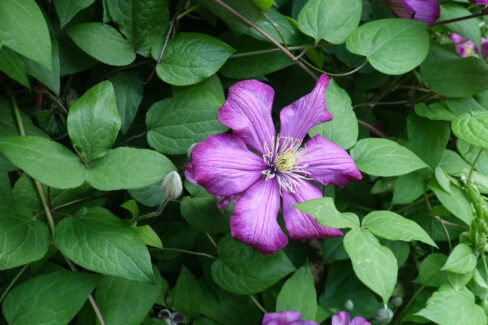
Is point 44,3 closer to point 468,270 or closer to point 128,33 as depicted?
point 128,33

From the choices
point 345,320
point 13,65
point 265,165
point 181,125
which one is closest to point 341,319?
point 345,320

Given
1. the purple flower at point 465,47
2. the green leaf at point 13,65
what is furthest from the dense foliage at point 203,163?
the purple flower at point 465,47

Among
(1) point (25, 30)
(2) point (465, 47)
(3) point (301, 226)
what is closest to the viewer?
(1) point (25, 30)

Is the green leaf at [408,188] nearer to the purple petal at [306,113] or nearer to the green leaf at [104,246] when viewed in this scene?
the purple petal at [306,113]

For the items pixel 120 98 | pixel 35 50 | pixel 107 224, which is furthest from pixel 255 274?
pixel 35 50

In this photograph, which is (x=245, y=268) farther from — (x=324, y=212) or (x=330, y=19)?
(x=330, y=19)

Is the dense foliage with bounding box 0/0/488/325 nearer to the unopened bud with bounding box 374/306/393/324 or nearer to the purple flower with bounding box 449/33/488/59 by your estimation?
the unopened bud with bounding box 374/306/393/324
